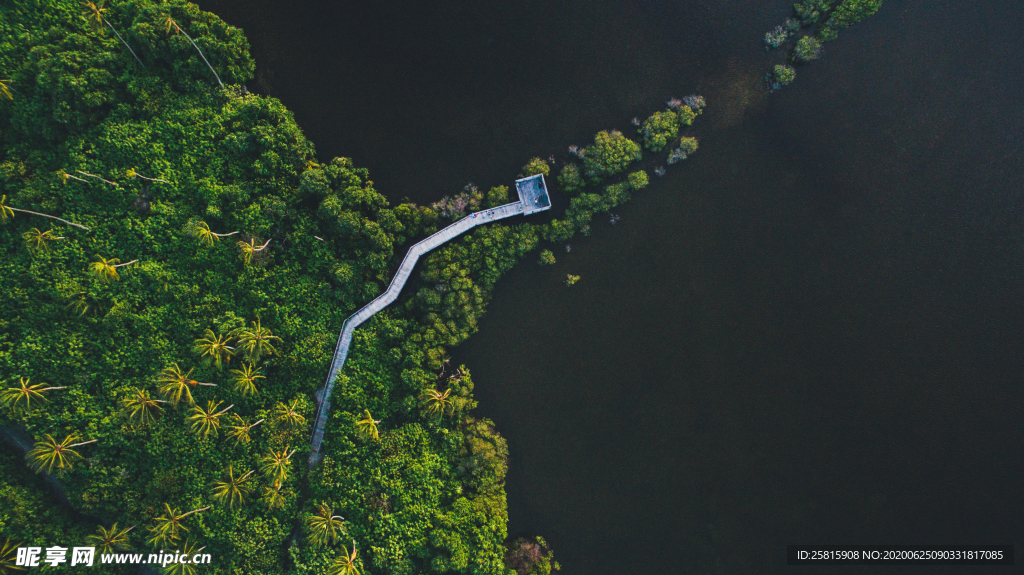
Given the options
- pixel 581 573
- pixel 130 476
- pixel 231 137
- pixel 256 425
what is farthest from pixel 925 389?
pixel 130 476

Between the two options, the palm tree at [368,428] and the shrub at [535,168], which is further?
the shrub at [535,168]

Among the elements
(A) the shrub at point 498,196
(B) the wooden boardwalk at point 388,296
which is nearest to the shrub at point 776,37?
(B) the wooden boardwalk at point 388,296

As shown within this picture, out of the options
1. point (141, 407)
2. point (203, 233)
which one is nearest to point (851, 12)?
point (203, 233)

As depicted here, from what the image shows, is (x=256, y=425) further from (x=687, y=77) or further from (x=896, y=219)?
(x=896, y=219)

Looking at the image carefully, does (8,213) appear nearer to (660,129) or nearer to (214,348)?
(214,348)

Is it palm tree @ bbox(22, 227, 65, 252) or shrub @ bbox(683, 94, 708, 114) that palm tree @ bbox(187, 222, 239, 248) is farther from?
shrub @ bbox(683, 94, 708, 114)

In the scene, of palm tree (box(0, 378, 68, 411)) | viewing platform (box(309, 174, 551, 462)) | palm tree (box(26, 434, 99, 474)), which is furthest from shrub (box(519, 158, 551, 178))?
palm tree (box(0, 378, 68, 411))

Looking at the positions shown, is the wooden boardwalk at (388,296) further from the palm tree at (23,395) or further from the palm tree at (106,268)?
the palm tree at (23,395)
